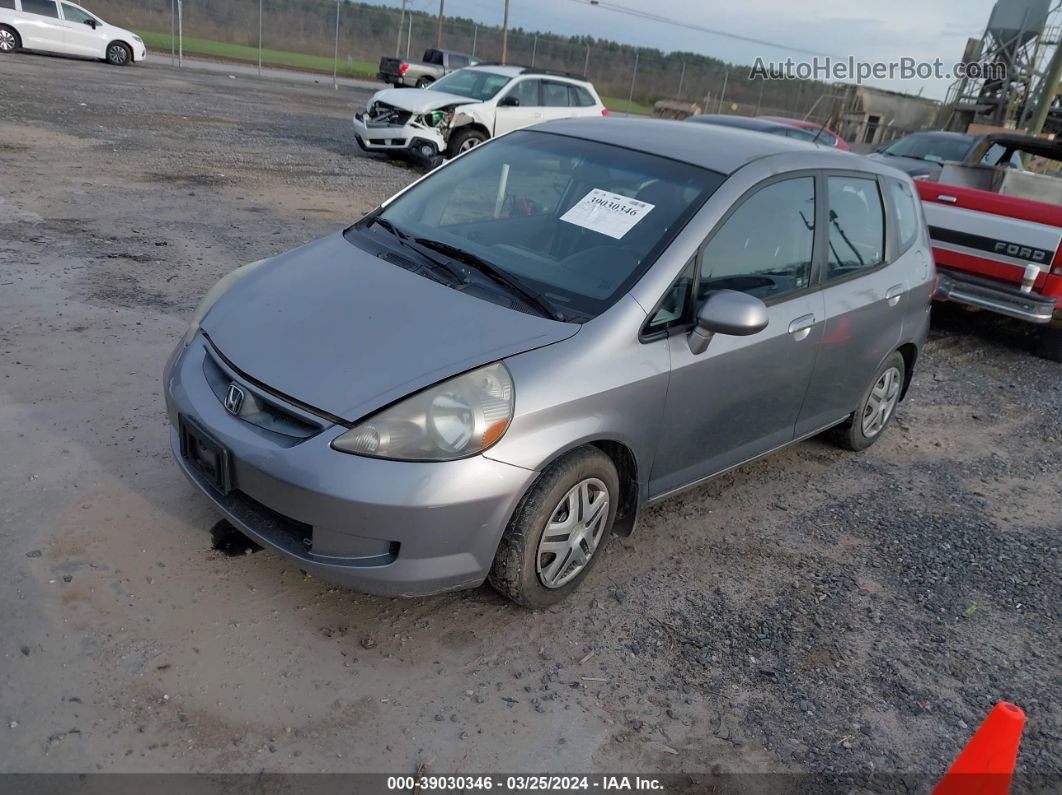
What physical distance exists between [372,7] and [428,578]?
4751 centimetres

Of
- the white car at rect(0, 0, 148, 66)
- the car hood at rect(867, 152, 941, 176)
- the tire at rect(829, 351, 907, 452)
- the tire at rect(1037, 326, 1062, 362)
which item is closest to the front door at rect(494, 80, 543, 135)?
the car hood at rect(867, 152, 941, 176)

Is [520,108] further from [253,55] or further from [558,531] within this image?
[253,55]

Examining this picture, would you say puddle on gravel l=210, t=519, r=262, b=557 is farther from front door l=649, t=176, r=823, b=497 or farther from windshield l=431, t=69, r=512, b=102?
windshield l=431, t=69, r=512, b=102

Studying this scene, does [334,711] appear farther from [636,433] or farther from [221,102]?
[221,102]

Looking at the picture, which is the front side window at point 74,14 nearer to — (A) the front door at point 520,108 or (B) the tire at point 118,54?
(B) the tire at point 118,54

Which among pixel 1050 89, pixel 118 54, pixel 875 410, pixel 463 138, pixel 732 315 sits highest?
pixel 1050 89

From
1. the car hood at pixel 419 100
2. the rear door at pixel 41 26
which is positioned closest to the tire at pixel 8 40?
the rear door at pixel 41 26

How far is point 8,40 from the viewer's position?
21.9 m

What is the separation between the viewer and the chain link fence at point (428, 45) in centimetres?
3866

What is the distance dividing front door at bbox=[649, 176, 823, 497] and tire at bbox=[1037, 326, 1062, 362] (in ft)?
17.5

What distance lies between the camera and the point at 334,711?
280 centimetres

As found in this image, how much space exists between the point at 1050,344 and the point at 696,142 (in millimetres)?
5998

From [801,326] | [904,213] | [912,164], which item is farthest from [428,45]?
[801,326]

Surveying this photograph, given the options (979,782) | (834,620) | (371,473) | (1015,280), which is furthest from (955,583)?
Result: (1015,280)
